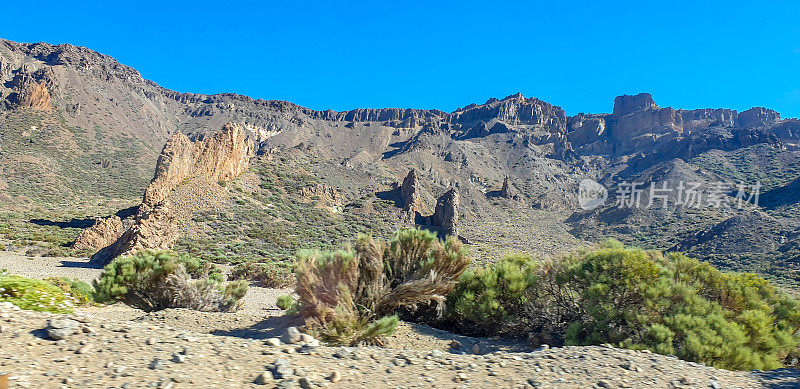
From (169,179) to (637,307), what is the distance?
114ft

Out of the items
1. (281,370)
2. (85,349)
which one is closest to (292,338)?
(281,370)

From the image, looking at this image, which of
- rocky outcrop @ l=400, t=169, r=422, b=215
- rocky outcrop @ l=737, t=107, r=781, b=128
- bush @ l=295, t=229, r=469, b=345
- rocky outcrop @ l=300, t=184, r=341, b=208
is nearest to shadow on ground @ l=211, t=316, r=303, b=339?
bush @ l=295, t=229, r=469, b=345

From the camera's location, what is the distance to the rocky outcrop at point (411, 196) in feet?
154

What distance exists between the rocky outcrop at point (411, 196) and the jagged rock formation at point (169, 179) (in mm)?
18307

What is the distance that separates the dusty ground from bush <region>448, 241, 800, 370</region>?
4.10 feet

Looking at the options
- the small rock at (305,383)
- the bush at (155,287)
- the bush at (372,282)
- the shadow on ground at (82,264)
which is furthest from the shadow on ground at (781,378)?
the shadow on ground at (82,264)

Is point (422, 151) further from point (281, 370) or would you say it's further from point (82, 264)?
point (281, 370)

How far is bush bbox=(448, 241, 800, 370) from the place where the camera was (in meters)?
6.84

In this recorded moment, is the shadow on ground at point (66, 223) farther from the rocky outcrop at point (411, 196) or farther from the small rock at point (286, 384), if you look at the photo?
the small rock at point (286, 384)

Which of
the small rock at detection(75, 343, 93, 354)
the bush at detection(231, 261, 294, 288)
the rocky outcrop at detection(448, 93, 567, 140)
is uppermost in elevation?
the rocky outcrop at detection(448, 93, 567, 140)

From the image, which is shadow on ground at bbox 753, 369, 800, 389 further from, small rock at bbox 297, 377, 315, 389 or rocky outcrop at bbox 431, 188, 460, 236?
rocky outcrop at bbox 431, 188, 460, 236

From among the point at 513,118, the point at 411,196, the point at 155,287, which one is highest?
the point at 513,118

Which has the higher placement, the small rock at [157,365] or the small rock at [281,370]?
the small rock at [281,370]

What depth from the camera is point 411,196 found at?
4778 centimetres
